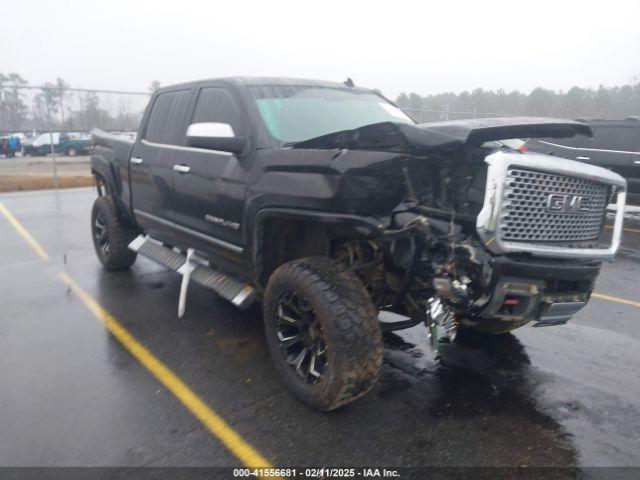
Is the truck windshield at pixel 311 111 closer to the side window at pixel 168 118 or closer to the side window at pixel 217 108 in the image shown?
the side window at pixel 217 108

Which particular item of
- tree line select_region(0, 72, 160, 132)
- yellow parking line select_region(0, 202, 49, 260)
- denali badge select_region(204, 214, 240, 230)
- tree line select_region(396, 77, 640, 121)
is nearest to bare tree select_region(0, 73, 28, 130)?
tree line select_region(0, 72, 160, 132)

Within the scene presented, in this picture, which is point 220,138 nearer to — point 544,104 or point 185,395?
point 185,395

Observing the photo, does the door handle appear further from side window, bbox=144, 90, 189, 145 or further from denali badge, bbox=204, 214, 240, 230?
denali badge, bbox=204, 214, 240, 230

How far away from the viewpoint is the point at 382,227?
9.18ft

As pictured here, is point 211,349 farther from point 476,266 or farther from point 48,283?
point 48,283

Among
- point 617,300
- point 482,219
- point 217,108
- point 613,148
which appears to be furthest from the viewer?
point 613,148

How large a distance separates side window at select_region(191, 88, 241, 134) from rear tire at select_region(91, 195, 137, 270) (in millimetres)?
1901

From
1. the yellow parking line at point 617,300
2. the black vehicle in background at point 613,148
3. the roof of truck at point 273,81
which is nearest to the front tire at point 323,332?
the roof of truck at point 273,81

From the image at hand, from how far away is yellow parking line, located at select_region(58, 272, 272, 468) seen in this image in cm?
272

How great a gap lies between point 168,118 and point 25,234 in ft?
15.5

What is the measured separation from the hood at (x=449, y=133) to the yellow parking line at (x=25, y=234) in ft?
17.8

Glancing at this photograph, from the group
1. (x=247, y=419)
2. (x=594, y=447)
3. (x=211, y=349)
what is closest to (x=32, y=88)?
(x=211, y=349)

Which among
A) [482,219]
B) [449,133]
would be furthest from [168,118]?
[482,219]

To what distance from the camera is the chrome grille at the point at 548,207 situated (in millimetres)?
2586
